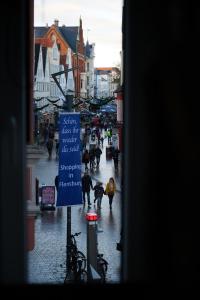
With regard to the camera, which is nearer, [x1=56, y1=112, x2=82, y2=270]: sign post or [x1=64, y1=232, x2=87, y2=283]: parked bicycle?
[x1=64, y1=232, x2=87, y2=283]: parked bicycle

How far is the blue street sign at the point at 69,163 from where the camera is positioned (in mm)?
10719

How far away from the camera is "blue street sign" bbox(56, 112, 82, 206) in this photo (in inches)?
422

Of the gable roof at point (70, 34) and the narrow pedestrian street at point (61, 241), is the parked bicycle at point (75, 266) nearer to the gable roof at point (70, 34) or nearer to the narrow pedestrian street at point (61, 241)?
the narrow pedestrian street at point (61, 241)

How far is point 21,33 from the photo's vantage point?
91.7 inches

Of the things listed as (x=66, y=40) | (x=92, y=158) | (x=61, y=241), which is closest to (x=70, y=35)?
(x=66, y=40)

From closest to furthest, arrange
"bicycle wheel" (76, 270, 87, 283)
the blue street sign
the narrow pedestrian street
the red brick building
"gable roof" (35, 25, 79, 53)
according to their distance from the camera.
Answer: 1. "bicycle wheel" (76, 270, 87, 283)
2. the blue street sign
3. the narrow pedestrian street
4. the red brick building
5. "gable roof" (35, 25, 79, 53)

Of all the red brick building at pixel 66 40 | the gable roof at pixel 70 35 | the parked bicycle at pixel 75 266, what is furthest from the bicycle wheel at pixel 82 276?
the gable roof at pixel 70 35

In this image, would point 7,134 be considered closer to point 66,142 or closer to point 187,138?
point 187,138

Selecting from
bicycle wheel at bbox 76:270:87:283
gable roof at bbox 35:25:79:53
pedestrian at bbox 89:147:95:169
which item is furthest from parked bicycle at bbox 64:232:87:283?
gable roof at bbox 35:25:79:53

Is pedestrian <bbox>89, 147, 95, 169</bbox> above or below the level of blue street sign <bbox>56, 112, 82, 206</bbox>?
below

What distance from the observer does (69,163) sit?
35.2 ft

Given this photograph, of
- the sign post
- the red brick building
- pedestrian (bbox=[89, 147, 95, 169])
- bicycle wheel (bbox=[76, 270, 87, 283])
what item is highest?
the red brick building

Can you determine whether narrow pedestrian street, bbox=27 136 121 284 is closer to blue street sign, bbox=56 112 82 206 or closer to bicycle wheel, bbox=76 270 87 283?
bicycle wheel, bbox=76 270 87 283

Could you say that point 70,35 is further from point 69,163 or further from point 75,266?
point 75,266
